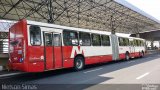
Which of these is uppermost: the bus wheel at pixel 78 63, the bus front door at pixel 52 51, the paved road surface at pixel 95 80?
the bus front door at pixel 52 51

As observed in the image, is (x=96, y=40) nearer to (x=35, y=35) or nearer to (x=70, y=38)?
(x=70, y=38)

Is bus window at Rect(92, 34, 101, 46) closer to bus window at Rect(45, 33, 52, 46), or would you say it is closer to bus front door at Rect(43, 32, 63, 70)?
bus front door at Rect(43, 32, 63, 70)

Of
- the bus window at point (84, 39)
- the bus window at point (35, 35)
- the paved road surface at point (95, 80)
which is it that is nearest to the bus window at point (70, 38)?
the bus window at point (84, 39)

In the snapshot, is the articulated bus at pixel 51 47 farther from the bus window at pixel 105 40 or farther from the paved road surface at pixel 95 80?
the paved road surface at pixel 95 80

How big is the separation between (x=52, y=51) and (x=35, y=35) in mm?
1506

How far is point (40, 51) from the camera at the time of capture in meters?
12.1

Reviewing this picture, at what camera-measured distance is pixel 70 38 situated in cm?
1480

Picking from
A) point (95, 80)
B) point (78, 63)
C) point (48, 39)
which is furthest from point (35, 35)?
point (78, 63)

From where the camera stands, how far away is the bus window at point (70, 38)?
14.3 metres

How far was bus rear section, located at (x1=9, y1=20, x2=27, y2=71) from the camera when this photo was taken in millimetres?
11586

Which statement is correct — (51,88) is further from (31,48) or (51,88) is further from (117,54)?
(117,54)

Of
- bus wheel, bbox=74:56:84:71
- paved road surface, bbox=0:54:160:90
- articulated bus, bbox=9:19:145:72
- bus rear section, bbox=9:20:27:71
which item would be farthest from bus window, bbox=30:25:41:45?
bus wheel, bbox=74:56:84:71

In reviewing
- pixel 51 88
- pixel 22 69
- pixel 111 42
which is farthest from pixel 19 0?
pixel 51 88

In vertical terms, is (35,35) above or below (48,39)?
above
